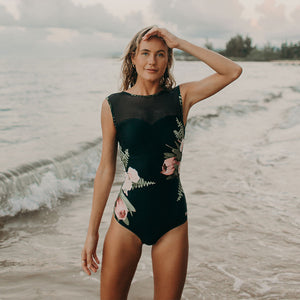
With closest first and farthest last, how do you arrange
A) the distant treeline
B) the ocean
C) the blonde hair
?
the blonde hair
the ocean
the distant treeline

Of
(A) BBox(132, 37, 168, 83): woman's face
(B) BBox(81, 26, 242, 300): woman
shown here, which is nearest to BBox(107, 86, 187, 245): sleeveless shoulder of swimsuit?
(B) BBox(81, 26, 242, 300): woman

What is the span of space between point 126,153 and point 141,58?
588 millimetres

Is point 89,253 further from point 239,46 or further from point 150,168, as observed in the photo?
point 239,46

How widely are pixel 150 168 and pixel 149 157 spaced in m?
0.07

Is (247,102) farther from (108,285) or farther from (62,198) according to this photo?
(108,285)

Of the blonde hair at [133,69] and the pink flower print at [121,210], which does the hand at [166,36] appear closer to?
the blonde hair at [133,69]

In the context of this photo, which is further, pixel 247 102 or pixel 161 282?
pixel 247 102

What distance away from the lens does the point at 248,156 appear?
9.56 metres

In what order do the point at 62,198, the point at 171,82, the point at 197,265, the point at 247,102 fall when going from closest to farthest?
the point at 171,82 < the point at 197,265 < the point at 62,198 < the point at 247,102

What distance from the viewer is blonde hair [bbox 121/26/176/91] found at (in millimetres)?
2425

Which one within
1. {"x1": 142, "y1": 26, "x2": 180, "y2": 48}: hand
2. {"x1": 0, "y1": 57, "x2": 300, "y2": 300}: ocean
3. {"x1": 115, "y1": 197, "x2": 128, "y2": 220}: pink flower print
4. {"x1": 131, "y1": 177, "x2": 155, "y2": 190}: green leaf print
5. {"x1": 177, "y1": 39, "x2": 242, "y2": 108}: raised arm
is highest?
{"x1": 142, "y1": 26, "x2": 180, "y2": 48}: hand

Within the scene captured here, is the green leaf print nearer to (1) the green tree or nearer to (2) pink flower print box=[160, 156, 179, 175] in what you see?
(2) pink flower print box=[160, 156, 179, 175]

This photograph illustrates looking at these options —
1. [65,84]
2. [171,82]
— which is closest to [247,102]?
[65,84]

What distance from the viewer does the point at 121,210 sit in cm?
239
